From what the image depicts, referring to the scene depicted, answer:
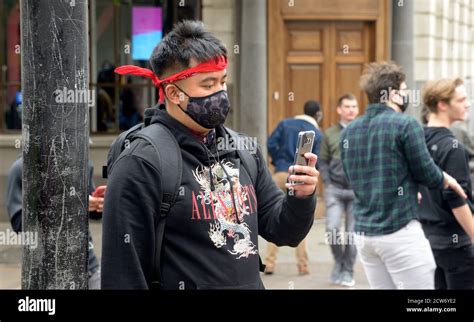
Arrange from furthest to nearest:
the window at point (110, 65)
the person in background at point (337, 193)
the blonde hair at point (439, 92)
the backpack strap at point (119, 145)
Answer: the window at point (110, 65), the person in background at point (337, 193), the blonde hair at point (439, 92), the backpack strap at point (119, 145)

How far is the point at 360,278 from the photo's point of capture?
25.3 ft

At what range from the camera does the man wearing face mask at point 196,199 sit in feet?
8.70

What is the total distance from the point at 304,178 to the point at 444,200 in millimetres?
2310

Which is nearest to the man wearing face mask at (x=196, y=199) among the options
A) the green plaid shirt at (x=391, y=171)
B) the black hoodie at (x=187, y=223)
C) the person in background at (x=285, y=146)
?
the black hoodie at (x=187, y=223)

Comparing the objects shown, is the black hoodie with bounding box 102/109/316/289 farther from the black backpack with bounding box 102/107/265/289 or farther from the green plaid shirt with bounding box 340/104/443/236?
the green plaid shirt with bounding box 340/104/443/236

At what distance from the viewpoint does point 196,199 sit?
2.71 meters

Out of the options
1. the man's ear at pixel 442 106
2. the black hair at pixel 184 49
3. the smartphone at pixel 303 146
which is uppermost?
the black hair at pixel 184 49

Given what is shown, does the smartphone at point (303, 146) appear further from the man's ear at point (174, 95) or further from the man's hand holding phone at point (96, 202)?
the man's hand holding phone at point (96, 202)

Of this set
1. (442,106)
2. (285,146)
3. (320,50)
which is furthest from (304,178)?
(320,50)

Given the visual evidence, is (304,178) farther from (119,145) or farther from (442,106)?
(442,106)

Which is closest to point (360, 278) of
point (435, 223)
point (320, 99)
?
point (435, 223)

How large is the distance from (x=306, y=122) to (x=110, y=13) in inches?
136

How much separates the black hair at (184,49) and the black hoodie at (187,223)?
0.17 m
